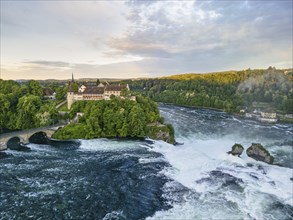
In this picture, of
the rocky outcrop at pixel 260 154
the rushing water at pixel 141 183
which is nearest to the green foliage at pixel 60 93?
the rushing water at pixel 141 183

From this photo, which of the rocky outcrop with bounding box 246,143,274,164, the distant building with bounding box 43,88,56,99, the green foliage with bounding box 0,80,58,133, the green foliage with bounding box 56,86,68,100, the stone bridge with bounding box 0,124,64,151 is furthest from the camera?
the distant building with bounding box 43,88,56,99

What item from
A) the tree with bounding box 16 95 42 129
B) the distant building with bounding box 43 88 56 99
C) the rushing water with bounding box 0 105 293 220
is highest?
the distant building with bounding box 43 88 56 99

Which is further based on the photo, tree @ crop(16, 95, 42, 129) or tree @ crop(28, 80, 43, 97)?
tree @ crop(28, 80, 43, 97)

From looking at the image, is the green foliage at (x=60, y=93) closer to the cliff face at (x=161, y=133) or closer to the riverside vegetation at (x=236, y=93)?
the cliff face at (x=161, y=133)

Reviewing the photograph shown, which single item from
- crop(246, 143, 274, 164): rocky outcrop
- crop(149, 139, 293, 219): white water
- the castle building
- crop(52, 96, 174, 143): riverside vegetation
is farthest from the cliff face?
the castle building

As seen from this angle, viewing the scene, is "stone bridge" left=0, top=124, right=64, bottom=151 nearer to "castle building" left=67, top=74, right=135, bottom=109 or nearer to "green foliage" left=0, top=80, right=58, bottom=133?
"green foliage" left=0, top=80, right=58, bottom=133

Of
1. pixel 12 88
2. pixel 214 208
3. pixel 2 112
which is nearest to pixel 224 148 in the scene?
pixel 214 208

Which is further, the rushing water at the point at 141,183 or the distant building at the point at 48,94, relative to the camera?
the distant building at the point at 48,94

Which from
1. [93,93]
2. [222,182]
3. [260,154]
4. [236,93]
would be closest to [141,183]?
[222,182]
